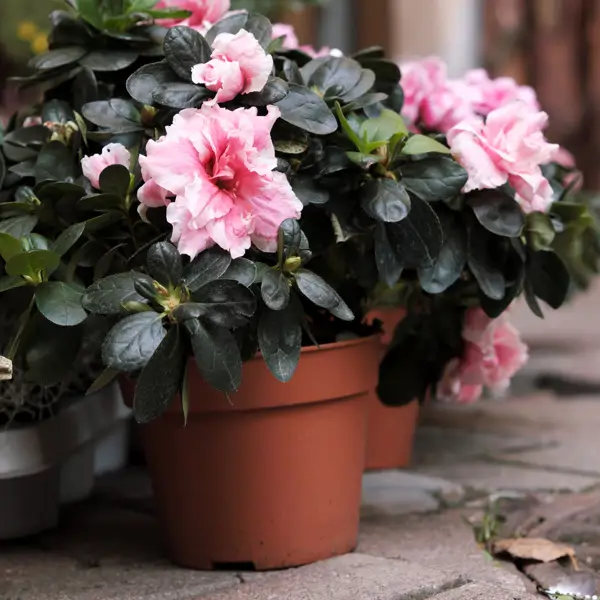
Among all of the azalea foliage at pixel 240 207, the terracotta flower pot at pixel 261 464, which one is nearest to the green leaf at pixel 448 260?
the azalea foliage at pixel 240 207

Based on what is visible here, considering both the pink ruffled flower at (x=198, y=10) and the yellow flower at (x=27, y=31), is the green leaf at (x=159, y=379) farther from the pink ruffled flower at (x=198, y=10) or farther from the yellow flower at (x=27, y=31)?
the yellow flower at (x=27, y=31)

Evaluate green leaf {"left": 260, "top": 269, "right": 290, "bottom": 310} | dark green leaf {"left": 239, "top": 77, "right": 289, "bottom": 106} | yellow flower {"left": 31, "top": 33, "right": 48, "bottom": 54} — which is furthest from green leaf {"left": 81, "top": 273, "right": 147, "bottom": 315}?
yellow flower {"left": 31, "top": 33, "right": 48, "bottom": 54}

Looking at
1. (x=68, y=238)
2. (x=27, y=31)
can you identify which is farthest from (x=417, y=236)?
(x=27, y=31)

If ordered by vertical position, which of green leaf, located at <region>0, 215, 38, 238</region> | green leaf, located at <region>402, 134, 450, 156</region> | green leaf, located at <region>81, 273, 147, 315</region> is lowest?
green leaf, located at <region>81, 273, 147, 315</region>

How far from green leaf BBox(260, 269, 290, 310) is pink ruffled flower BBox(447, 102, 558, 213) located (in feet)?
0.89

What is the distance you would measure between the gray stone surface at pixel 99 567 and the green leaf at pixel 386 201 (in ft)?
1.45

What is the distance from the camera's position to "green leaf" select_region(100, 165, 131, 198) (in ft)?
2.93

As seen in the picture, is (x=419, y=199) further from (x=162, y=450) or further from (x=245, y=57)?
(x=162, y=450)

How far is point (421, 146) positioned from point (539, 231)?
191 mm

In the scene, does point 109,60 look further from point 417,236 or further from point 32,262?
point 417,236

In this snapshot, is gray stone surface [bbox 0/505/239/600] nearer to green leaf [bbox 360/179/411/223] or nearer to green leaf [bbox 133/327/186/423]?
green leaf [bbox 133/327/186/423]

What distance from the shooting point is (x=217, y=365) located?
811mm

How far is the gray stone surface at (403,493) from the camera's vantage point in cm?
127

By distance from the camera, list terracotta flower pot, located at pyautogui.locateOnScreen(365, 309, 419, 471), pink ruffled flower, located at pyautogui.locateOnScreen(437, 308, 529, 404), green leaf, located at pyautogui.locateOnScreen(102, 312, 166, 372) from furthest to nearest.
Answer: terracotta flower pot, located at pyautogui.locateOnScreen(365, 309, 419, 471) → pink ruffled flower, located at pyautogui.locateOnScreen(437, 308, 529, 404) → green leaf, located at pyautogui.locateOnScreen(102, 312, 166, 372)
